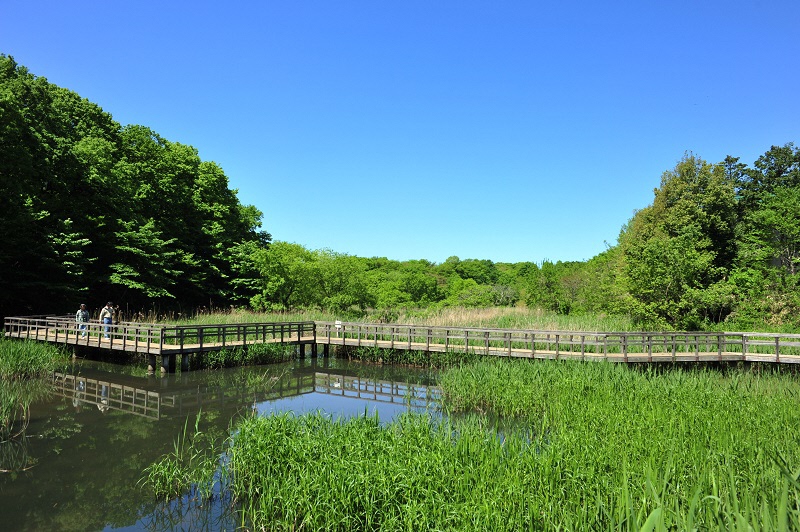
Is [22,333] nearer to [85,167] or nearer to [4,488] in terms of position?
[85,167]

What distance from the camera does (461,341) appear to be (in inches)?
770

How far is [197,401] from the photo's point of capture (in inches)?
482

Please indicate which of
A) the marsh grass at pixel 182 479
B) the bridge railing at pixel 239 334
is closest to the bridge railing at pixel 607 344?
the bridge railing at pixel 239 334

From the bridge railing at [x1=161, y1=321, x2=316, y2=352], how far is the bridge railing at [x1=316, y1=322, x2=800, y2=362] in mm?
905

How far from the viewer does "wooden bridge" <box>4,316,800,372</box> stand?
52.2 feet

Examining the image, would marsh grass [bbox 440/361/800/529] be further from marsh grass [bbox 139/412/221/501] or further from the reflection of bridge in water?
marsh grass [bbox 139/412/221/501]

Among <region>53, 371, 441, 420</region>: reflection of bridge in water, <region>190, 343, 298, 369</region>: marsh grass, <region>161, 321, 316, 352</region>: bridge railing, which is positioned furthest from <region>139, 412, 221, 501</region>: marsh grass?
<region>190, 343, 298, 369</region>: marsh grass

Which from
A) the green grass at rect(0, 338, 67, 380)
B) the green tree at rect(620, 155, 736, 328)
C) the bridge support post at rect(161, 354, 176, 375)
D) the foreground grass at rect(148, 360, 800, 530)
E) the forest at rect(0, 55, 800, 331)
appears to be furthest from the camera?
the forest at rect(0, 55, 800, 331)

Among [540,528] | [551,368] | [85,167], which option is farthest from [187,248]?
[540,528]

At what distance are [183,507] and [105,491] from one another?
53.3 inches

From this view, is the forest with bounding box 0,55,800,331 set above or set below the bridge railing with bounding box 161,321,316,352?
above

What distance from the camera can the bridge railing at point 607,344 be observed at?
1591cm

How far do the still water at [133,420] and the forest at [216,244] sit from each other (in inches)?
362

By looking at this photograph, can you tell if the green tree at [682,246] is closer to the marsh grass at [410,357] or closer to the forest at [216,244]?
the forest at [216,244]
